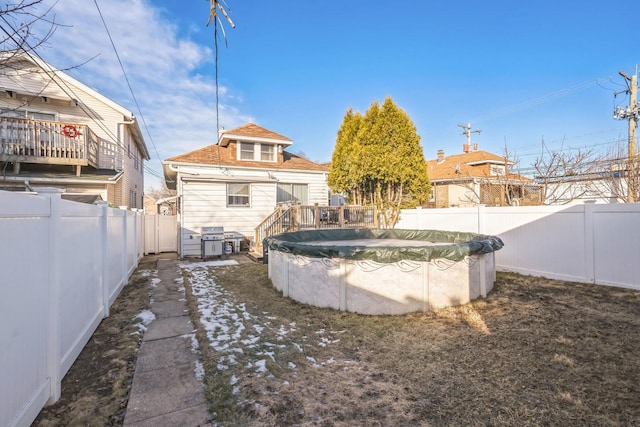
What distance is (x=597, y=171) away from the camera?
470 inches

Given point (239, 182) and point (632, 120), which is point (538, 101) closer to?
point (632, 120)

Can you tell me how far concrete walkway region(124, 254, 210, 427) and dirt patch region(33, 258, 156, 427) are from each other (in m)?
0.10

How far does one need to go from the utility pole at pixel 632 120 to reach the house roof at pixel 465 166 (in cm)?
654

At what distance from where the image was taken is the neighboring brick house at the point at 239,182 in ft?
37.3

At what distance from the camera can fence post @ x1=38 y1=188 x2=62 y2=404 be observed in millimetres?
2455

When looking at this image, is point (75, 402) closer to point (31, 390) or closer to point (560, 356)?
point (31, 390)

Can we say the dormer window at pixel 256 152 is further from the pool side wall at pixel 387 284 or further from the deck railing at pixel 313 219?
the pool side wall at pixel 387 284

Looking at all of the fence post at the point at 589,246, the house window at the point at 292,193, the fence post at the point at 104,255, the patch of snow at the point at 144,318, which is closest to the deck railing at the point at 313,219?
the house window at the point at 292,193

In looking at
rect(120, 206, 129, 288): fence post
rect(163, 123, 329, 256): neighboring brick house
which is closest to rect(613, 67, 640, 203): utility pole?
rect(163, 123, 329, 256): neighboring brick house

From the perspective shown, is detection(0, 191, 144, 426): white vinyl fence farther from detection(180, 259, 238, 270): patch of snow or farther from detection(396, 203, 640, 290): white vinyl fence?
detection(396, 203, 640, 290): white vinyl fence

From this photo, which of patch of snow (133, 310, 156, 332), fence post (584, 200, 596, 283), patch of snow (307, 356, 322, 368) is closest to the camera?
patch of snow (307, 356, 322, 368)

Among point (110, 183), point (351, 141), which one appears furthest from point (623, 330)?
point (110, 183)

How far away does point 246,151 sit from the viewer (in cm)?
1430

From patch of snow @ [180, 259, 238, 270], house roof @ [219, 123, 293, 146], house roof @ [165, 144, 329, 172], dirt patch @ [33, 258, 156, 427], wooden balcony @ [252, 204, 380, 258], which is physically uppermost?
house roof @ [219, 123, 293, 146]
